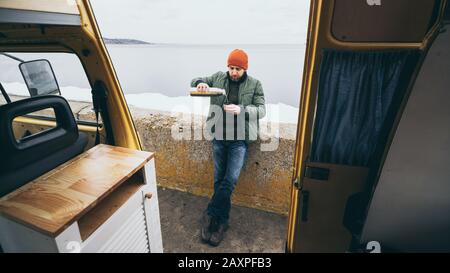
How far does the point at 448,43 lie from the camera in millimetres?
1026

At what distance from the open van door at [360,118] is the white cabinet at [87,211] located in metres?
1.19

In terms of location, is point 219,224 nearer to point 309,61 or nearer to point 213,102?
point 213,102

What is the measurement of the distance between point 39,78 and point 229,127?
7.15 ft

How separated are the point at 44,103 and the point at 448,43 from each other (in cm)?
226

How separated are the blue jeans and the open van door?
1.06 metres

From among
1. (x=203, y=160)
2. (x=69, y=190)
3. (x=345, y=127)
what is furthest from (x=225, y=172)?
(x=69, y=190)

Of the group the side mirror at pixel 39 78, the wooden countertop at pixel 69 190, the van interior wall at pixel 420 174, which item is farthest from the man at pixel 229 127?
the side mirror at pixel 39 78

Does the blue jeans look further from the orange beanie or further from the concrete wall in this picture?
the orange beanie

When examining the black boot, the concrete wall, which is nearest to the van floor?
the black boot

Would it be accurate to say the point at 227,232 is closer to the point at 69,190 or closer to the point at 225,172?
the point at 225,172

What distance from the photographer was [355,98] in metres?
1.36

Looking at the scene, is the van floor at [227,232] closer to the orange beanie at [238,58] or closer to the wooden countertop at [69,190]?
the wooden countertop at [69,190]

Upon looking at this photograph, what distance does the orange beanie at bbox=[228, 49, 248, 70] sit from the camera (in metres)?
2.71

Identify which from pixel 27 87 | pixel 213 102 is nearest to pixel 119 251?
pixel 213 102
